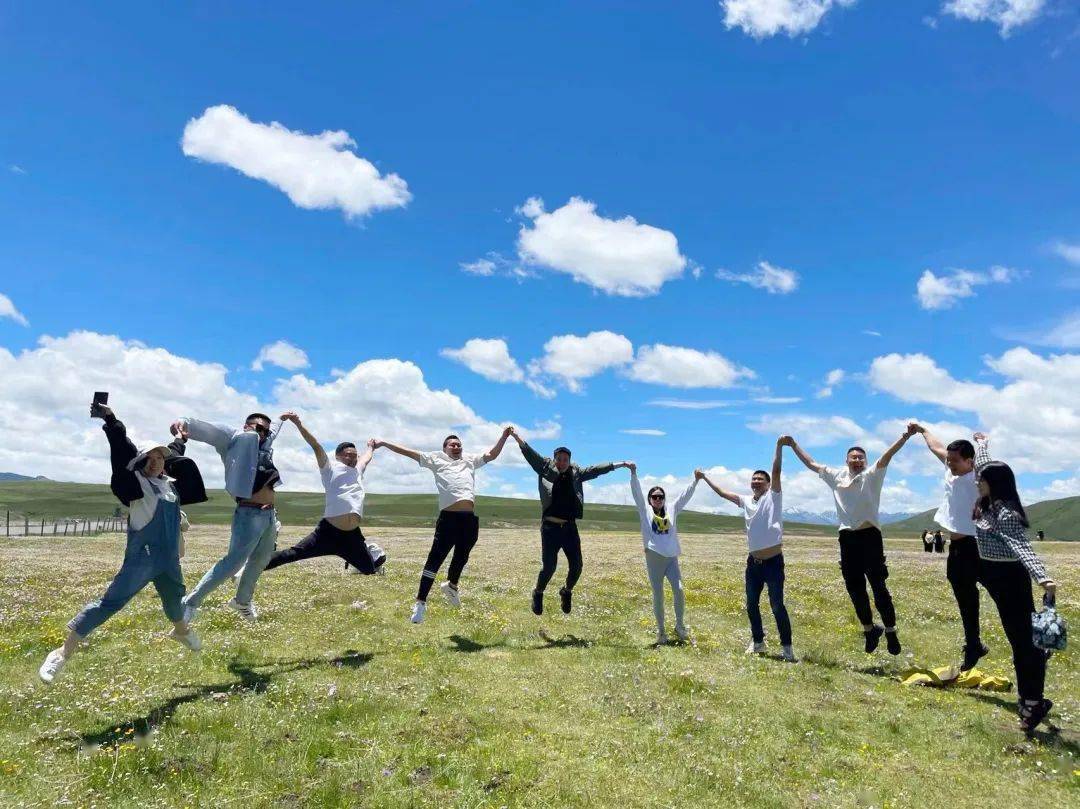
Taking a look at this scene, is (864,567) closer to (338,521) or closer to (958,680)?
(958,680)

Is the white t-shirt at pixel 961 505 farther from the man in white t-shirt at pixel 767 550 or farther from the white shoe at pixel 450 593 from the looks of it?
the white shoe at pixel 450 593

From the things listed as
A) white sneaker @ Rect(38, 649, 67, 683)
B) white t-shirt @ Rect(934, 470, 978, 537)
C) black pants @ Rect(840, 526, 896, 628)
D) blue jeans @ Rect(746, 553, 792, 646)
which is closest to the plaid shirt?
white t-shirt @ Rect(934, 470, 978, 537)

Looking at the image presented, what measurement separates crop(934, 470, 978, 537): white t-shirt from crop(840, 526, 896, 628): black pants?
1.50 m

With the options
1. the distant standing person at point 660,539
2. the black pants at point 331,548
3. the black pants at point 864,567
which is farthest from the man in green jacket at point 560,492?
the black pants at point 864,567

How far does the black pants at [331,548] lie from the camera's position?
12812 millimetres

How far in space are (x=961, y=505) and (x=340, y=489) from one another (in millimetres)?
11554

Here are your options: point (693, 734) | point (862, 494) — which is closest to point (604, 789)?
point (693, 734)

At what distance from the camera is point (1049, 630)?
29.1 feet

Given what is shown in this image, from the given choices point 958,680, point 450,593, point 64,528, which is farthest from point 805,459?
point 64,528

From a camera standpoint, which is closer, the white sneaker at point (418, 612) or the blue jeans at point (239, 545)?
the blue jeans at point (239, 545)

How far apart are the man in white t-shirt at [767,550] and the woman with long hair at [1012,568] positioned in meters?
4.29

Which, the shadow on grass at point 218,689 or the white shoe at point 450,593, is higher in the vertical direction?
the white shoe at point 450,593

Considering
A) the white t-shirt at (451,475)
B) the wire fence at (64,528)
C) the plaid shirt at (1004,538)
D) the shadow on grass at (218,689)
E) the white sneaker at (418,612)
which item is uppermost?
the white t-shirt at (451,475)

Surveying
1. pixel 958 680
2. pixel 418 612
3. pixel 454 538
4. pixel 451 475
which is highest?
pixel 451 475
